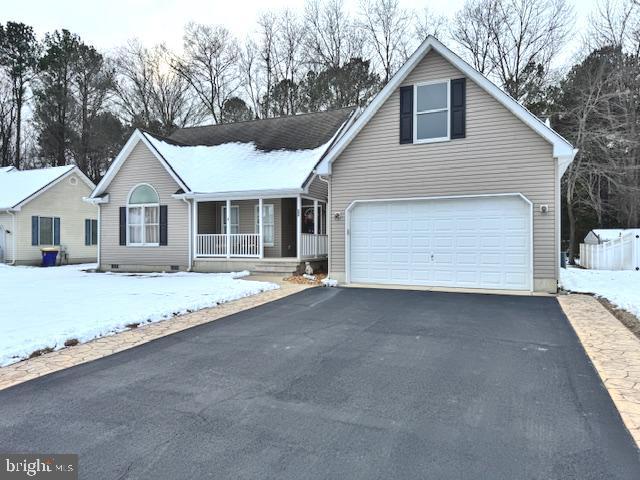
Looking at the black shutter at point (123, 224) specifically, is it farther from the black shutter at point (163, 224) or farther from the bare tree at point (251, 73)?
the bare tree at point (251, 73)

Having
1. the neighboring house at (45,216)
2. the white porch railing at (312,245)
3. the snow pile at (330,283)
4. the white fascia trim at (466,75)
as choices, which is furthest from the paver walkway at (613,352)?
the neighboring house at (45,216)

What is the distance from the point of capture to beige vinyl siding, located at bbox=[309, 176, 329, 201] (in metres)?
14.9

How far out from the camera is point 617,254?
17078 mm

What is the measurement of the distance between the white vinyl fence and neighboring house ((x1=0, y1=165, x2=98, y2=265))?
24.7 metres

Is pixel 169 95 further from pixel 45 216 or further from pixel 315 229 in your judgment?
pixel 315 229

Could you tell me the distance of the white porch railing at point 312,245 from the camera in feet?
48.5

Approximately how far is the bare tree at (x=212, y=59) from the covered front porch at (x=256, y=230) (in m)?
16.7

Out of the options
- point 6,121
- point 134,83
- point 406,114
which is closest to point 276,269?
point 406,114

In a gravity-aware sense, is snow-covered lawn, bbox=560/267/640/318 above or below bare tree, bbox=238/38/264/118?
below

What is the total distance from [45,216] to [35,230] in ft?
2.82

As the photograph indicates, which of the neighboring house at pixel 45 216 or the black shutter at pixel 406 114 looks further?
the neighboring house at pixel 45 216

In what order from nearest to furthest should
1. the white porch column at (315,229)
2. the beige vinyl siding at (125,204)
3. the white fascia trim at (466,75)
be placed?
the white fascia trim at (466,75) < the white porch column at (315,229) < the beige vinyl siding at (125,204)

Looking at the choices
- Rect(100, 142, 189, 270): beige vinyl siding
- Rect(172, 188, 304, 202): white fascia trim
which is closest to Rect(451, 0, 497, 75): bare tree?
Rect(172, 188, 304, 202): white fascia trim

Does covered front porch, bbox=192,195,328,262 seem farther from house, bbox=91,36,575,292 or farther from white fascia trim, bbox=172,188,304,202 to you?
white fascia trim, bbox=172,188,304,202
